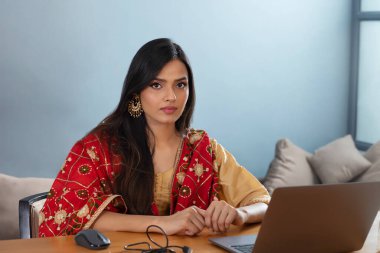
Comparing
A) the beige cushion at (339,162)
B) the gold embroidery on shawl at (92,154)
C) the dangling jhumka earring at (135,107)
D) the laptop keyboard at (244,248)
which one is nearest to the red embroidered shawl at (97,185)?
the gold embroidery on shawl at (92,154)

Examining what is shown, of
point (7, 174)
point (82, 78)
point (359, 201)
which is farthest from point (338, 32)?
point (359, 201)

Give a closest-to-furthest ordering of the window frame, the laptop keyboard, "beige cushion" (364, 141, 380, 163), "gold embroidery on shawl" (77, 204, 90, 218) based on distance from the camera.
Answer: the laptop keyboard, "gold embroidery on shawl" (77, 204, 90, 218), "beige cushion" (364, 141, 380, 163), the window frame

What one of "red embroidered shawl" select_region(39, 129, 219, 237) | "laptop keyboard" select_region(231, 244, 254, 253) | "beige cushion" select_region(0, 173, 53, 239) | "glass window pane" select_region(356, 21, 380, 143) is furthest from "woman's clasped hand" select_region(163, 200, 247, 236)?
"glass window pane" select_region(356, 21, 380, 143)

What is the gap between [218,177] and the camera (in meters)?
2.97

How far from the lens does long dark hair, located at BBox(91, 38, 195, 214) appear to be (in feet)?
9.15

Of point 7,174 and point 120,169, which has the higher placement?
point 120,169

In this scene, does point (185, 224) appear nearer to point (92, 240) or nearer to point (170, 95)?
point (92, 240)

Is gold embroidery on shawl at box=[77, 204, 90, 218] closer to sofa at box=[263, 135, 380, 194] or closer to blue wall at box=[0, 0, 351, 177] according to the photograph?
blue wall at box=[0, 0, 351, 177]

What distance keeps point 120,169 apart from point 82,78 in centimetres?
172

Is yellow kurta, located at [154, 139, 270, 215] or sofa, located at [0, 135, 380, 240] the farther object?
sofa, located at [0, 135, 380, 240]

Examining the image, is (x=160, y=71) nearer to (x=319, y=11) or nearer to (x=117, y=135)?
(x=117, y=135)

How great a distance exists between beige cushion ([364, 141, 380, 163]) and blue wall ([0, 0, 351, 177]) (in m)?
0.55

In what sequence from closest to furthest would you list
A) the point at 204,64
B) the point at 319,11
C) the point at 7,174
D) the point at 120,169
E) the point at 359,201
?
the point at 359,201
the point at 120,169
the point at 7,174
the point at 204,64
the point at 319,11

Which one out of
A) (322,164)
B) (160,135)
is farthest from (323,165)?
(160,135)
